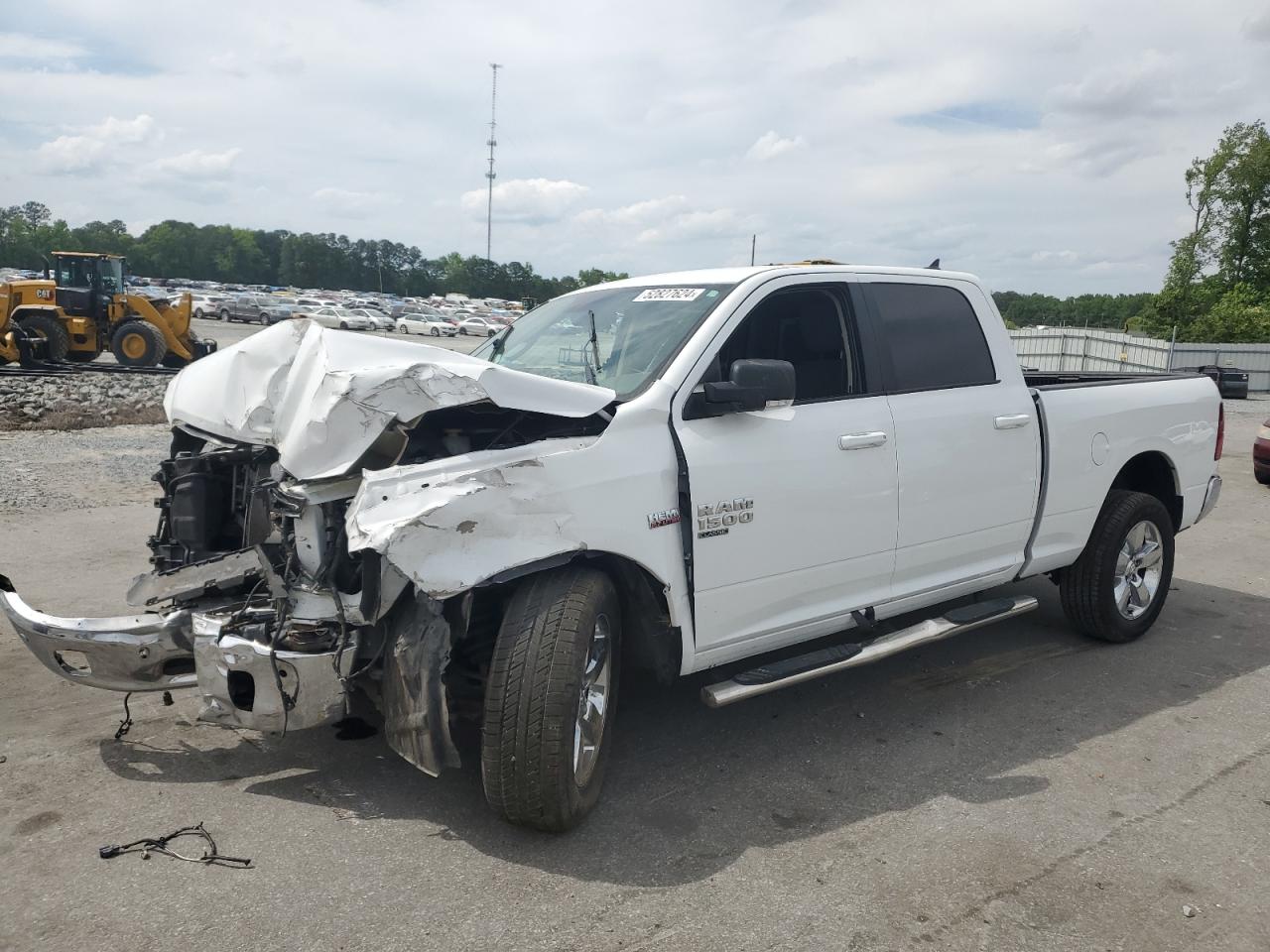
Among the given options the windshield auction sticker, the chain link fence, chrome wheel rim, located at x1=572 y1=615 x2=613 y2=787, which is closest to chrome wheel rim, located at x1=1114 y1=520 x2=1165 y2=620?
the windshield auction sticker

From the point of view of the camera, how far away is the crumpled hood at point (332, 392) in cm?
331

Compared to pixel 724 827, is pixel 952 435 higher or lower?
higher

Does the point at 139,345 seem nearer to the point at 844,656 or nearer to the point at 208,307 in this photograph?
the point at 844,656

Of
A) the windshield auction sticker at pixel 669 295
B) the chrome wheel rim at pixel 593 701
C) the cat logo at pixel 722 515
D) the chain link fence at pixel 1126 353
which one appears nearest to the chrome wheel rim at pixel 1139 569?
the cat logo at pixel 722 515

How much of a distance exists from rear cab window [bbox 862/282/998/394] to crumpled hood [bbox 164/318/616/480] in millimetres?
1637

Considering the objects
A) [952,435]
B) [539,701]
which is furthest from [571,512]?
[952,435]

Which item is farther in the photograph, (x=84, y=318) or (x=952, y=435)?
(x=84, y=318)

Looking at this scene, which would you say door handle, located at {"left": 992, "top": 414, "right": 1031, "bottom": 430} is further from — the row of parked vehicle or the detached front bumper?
the row of parked vehicle

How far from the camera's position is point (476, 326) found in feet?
218

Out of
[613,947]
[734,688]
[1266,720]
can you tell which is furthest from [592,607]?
[1266,720]

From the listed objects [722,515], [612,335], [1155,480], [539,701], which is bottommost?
[539,701]

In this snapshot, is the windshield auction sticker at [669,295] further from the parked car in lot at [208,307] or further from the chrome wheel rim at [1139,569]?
the parked car in lot at [208,307]

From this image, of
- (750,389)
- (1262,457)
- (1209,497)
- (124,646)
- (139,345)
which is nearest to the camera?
(124,646)

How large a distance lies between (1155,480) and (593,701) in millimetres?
4338
